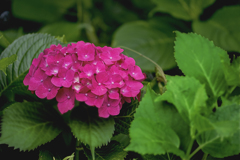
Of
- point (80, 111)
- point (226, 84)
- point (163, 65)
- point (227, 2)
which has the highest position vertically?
point (226, 84)

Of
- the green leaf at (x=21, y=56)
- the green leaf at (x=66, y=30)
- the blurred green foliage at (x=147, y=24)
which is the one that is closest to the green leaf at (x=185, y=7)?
the blurred green foliage at (x=147, y=24)

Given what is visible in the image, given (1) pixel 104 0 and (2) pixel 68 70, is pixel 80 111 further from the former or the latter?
(1) pixel 104 0

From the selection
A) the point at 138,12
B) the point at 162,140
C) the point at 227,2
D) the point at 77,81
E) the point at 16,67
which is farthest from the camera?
the point at 138,12

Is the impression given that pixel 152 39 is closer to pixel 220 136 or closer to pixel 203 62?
pixel 203 62

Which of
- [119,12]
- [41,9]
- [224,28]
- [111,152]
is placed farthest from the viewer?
[119,12]

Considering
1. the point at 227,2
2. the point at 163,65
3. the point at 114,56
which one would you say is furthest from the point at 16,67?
the point at 227,2

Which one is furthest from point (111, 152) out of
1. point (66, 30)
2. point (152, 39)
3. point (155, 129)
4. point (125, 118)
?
point (66, 30)

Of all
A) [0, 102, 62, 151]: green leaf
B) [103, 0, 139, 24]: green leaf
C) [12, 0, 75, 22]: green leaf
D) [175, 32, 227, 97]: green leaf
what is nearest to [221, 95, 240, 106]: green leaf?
[175, 32, 227, 97]: green leaf

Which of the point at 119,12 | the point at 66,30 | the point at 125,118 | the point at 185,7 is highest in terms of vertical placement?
the point at 125,118
